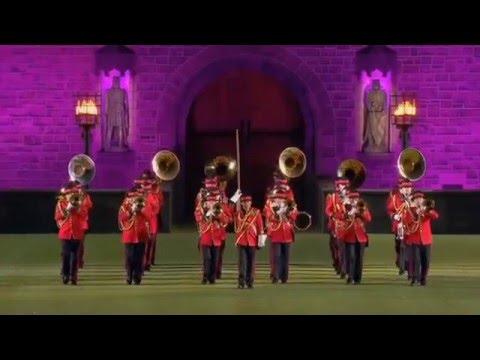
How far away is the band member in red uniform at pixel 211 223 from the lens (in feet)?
48.3

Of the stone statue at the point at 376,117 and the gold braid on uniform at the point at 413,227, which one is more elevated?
the stone statue at the point at 376,117

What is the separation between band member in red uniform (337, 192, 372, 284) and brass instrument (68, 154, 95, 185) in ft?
13.9

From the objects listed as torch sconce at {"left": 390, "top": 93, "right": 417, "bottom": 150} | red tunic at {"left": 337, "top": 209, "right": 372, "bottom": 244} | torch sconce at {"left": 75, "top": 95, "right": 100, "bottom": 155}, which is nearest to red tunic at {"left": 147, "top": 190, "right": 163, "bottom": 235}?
red tunic at {"left": 337, "top": 209, "right": 372, "bottom": 244}

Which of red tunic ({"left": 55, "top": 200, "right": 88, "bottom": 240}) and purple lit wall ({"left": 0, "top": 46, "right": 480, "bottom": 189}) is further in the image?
purple lit wall ({"left": 0, "top": 46, "right": 480, "bottom": 189})

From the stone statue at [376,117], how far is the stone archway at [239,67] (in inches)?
29.1

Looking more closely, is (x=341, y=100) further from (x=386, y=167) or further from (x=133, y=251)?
(x=133, y=251)

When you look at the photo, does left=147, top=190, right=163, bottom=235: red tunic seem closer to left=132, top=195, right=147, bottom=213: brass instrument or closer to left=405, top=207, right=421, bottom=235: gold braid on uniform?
left=132, top=195, right=147, bottom=213: brass instrument

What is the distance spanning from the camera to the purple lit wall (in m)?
22.9

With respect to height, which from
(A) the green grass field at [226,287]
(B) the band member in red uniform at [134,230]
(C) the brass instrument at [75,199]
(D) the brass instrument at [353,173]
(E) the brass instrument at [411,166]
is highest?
(E) the brass instrument at [411,166]

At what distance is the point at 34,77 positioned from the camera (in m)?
22.8

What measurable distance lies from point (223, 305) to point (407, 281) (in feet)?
11.6

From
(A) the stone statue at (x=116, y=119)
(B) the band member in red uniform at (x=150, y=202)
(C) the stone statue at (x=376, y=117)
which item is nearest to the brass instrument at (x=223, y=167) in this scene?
(B) the band member in red uniform at (x=150, y=202)

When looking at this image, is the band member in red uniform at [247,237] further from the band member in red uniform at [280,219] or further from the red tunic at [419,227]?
the red tunic at [419,227]

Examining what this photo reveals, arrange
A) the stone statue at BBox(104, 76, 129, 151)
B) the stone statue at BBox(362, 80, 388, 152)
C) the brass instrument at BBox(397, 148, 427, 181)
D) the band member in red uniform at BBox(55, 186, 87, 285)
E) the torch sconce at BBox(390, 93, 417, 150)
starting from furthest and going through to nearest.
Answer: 1. the stone statue at BBox(362, 80, 388, 152)
2. the stone statue at BBox(104, 76, 129, 151)
3. the torch sconce at BBox(390, 93, 417, 150)
4. the brass instrument at BBox(397, 148, 427, 181)
5. the band member in red uniform at BBox(55, 186, 87, 285)
